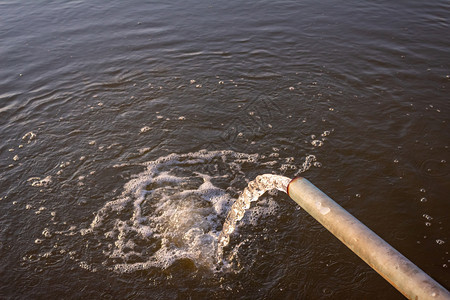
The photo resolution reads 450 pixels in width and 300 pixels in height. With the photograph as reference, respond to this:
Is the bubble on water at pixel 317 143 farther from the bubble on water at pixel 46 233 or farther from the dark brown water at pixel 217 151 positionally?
the bubble on water at pixel 46 233

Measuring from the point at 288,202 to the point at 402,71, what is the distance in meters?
4.66

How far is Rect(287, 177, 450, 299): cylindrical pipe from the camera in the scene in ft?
6.37

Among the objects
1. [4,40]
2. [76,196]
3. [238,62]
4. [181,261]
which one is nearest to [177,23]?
[238,62]

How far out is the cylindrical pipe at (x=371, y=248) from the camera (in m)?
1.94

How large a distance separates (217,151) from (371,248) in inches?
169

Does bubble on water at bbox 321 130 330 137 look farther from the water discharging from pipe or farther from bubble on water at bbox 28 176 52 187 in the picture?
bubble on water at bbox 28 176 52 187

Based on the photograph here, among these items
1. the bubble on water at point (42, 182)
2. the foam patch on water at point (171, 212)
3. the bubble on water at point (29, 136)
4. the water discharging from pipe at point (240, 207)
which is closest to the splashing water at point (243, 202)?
the water discharging from pipe at point (240, 207)

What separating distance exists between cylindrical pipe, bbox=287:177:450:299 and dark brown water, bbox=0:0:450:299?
2057 mm

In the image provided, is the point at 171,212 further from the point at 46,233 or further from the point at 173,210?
the point at 46,233

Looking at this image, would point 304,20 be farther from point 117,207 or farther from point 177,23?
point 117,207

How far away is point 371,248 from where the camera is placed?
218 cm

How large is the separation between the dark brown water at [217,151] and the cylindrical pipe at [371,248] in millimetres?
2057

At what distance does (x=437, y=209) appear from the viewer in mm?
5000

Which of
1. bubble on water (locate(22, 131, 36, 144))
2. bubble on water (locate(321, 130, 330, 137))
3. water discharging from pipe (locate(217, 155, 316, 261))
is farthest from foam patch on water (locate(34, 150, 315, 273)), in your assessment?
bubble on water (locate(22, 131, 36, 144))
